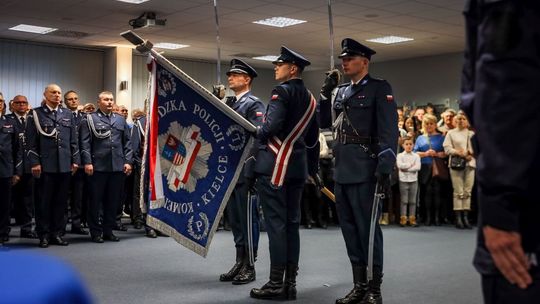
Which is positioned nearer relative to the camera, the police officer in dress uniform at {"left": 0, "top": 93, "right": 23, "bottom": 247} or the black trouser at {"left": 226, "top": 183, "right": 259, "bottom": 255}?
the black trouser at {"left": 226, "top": 183, "right": 259, "bottom": 255}

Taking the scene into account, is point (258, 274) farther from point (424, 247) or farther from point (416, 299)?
point (424, 247)

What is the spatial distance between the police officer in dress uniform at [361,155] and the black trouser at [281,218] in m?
0.34

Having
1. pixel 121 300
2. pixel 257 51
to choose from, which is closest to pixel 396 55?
pixel 257 51

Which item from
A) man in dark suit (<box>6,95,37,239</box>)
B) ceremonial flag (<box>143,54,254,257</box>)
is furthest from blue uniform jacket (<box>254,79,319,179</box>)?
man in dark suit (<box>6,95,37,239</box>)

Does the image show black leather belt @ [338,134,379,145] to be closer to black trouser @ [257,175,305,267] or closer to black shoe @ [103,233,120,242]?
black trouser @ [257,175,305,267]

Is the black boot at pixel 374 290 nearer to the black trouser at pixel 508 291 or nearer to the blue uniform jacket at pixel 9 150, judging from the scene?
the black trouser at pixel 508 291

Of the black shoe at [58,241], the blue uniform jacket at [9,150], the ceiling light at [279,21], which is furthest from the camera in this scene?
the ceiling light at [279,21]

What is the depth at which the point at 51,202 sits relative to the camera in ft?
19.8

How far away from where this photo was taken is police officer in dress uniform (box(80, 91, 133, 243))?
6.27 meters

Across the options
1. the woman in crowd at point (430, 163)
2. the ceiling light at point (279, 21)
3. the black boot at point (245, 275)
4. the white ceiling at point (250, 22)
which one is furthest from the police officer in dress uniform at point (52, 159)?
the ceiling light at point (279, 21)

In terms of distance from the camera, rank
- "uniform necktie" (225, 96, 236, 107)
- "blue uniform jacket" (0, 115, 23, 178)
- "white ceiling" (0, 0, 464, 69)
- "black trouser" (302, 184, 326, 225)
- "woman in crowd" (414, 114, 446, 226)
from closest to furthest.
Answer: "uniform necktie" (225, 96, 236, 107) < "blue uniform jacket" (0, 115, 23, 178) < "black trouser" (302, 184, 326, 225) < "woman in crowd" (414, 114, 446, 226) < "white ceiling" (0, 0, 464, 69)

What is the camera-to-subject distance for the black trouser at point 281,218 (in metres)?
3.77

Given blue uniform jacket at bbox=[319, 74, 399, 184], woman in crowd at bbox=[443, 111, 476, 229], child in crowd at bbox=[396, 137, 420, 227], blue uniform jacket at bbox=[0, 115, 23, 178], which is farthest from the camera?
child in crowd at bbox=[396, 137, 420, 227]

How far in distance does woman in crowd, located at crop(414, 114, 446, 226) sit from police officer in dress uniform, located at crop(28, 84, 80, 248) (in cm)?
423
